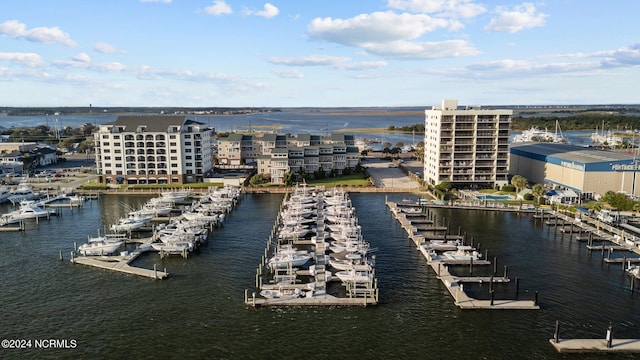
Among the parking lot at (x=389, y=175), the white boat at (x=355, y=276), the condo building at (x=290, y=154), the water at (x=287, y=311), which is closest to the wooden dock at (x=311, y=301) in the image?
the water at (x=287, y=311)

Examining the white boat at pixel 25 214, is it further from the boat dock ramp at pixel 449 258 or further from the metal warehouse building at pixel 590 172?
the metal warehouse building at pixel 590 172

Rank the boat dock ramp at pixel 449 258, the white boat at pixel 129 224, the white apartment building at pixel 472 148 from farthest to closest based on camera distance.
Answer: the white apartment building at pixel 472 148 < the white boat at pixel 129 224 < the boat dock ramp at pixel 449 258

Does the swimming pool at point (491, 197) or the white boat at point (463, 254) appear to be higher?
the swimming pool at point (491, 197)

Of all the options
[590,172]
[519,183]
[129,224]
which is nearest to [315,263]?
[129,224]

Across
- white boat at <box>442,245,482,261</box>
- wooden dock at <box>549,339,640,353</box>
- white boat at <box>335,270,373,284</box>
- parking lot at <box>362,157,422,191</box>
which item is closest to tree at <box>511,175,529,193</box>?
parking lot at <box>362,157,422,191</box>

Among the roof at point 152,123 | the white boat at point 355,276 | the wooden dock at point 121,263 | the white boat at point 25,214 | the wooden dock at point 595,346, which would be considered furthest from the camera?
the roof at point 152,123
